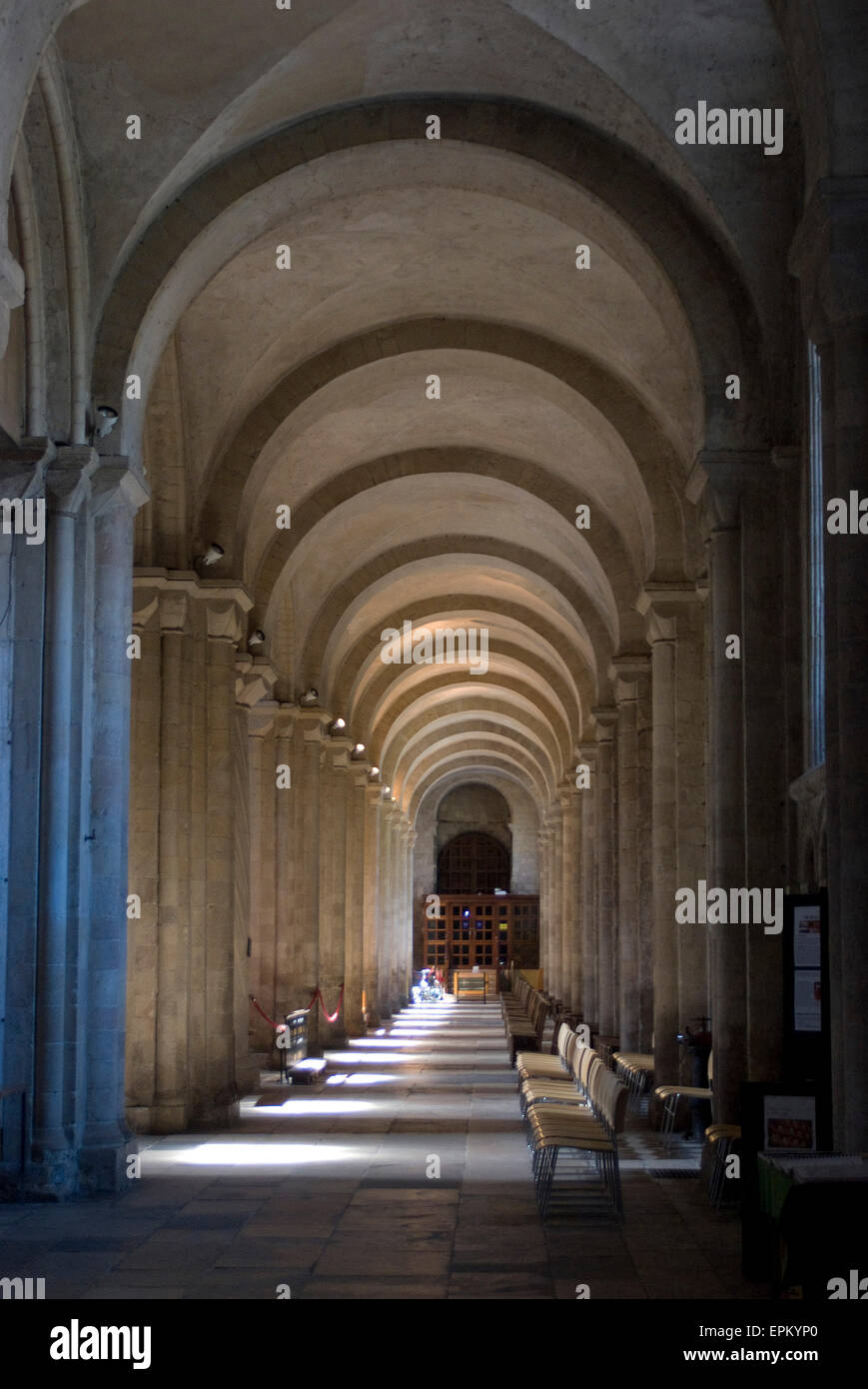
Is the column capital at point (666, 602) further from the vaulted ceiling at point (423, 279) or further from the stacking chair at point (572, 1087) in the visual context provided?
the stacking chair at point (572, 1087)

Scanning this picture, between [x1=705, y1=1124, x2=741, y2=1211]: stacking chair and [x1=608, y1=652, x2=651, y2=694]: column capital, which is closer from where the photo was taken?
[x1=705, y1=1124, x2=741, y2=1211]: stacking chair

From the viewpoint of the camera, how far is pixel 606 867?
88.1ft

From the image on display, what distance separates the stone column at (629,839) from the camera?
22781mm

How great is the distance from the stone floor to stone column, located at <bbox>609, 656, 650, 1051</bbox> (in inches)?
197

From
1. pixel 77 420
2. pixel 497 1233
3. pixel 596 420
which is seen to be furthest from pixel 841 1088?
pixel 596 420

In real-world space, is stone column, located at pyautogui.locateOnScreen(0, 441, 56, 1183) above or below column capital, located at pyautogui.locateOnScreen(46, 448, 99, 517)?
below

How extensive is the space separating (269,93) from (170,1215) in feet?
28.5

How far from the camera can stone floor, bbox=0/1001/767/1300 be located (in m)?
9.16

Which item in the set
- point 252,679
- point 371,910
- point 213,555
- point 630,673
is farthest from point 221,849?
point 371,910
